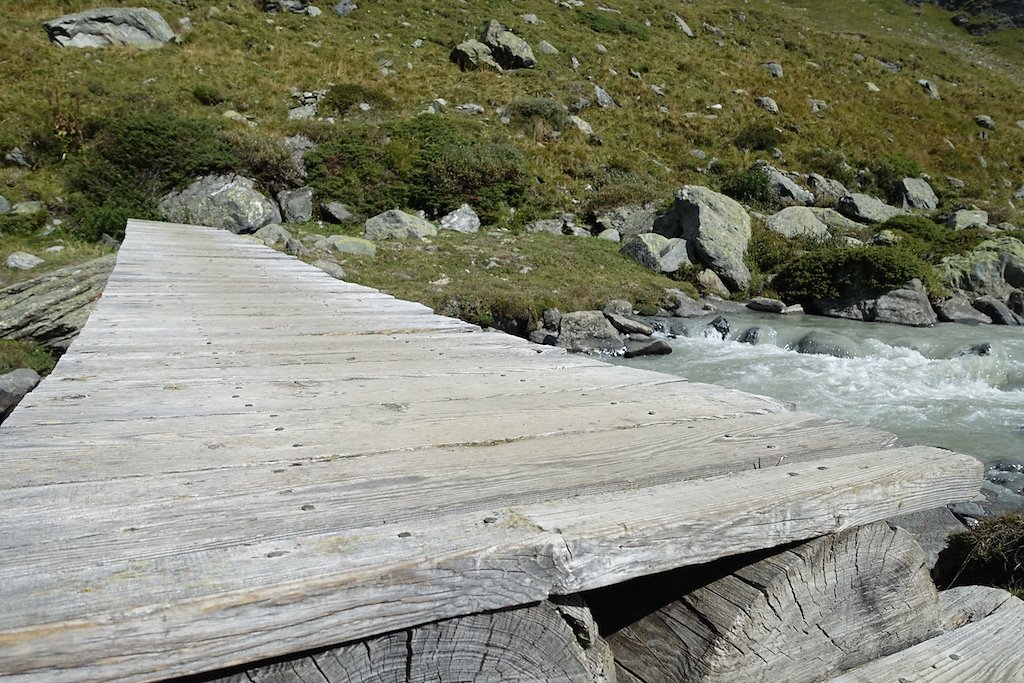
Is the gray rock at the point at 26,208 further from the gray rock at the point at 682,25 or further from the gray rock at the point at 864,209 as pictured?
the gray rock at the point at 682,25

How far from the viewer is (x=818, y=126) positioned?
28734 millimetres

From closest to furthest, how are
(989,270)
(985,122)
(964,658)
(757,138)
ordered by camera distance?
1. (964,658)
2. (989,270)
3. (757,138)
4. (985,122)

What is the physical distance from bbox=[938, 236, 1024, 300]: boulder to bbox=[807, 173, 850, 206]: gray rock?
650 cm

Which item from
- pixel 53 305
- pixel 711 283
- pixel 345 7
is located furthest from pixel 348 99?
pixel 53 305

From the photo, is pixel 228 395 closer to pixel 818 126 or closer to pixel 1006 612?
pixel 1006 612

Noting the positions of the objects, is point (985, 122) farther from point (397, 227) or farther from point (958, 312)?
point (397, 227)

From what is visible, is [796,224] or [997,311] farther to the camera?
[796,224]

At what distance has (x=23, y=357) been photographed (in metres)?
7.76

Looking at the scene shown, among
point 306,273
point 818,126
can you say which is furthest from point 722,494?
point 818,126

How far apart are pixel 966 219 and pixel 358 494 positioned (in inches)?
929

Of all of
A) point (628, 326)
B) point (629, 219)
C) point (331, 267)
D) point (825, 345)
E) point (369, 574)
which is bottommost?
point (331, 267)

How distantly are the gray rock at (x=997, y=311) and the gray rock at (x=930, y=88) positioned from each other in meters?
26.7

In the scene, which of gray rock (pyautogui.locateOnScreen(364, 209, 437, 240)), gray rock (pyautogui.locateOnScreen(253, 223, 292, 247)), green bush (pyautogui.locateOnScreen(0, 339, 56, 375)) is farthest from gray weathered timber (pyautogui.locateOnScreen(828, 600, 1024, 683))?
gray rock (pyautogui.locateOnScreen(364, 209, 437, 240))

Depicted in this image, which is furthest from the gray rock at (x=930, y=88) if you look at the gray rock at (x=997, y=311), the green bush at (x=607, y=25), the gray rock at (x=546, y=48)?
the gray rock at (x=997, y=311)
